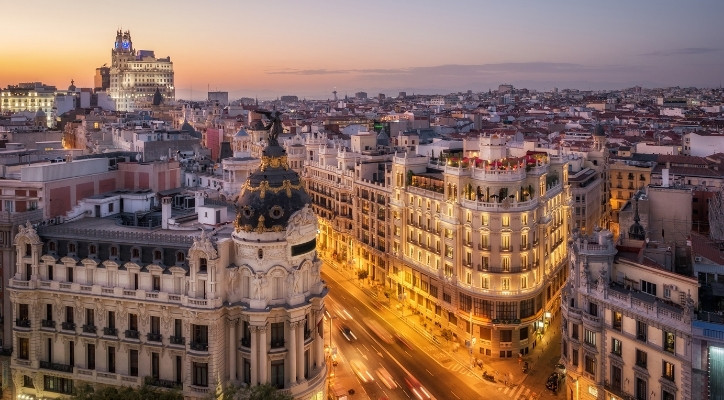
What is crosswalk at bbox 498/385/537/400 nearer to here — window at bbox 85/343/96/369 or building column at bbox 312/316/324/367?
building column at bbox 312/316/324/367

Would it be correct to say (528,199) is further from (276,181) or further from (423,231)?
(276,181)

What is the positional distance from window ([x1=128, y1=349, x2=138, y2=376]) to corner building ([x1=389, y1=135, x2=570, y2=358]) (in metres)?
46.7

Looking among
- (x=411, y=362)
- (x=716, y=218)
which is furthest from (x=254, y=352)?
(x=716, y=218)

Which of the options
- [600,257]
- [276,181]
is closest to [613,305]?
[600,257]

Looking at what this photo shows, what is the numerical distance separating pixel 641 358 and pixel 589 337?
23.0 feet

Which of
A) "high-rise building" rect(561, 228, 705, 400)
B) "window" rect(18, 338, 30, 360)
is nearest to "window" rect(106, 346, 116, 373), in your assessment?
"window" rect(18, 338, 30, 360)

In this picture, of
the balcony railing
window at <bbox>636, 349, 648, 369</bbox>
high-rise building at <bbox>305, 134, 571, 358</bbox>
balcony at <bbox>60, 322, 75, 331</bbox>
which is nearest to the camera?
window at <bbox>636, 349, 648, 369</bbox>

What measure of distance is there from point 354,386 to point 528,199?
3565cm

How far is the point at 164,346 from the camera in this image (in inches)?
2689

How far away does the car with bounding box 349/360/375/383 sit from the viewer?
86.2 m

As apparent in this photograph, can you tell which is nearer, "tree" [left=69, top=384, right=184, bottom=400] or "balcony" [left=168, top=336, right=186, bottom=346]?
"tree" [left=69, top=384, right=184, bottom=400]

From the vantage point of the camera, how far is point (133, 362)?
69.8 m

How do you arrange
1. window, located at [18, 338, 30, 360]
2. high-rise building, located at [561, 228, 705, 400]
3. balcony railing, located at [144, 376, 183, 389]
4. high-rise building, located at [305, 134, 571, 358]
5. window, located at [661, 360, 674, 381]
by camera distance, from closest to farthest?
high-rise building, located at [561, 228, 705, 400] < window, located at [661, 360, 674, 381] < balcony railing, located at [144, 376, 183, 389] < window, located at [18, 338, 30, 360] < high-rise building, located at [305, 134, 571, 358]

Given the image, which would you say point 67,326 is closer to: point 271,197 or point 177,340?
point 177,340
